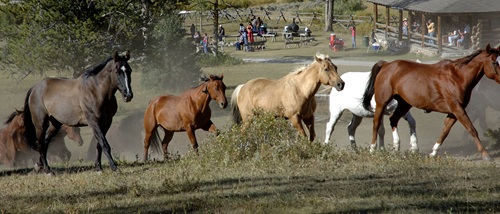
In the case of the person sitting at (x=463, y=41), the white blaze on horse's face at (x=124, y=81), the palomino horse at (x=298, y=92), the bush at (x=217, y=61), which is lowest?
the bush at (x=217, y=61)

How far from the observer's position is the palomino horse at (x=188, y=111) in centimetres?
1526

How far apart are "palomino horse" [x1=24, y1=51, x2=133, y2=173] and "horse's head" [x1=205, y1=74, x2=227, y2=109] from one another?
6.58ft

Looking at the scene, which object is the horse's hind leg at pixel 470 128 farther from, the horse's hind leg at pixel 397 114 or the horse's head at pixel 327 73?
the horse's head at pixel 327 73

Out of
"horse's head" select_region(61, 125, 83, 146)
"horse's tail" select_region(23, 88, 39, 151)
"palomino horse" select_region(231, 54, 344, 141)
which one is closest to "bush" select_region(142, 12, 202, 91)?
"horse's head" select_region(61, 125, 83, 146)

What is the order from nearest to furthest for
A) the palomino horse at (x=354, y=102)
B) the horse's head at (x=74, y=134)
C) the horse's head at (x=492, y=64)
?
1. the horse's head at (x=492, y=64)
2. the palomino horse at (x=354, y=102)
3. the horse's head at (x=74, y=134)

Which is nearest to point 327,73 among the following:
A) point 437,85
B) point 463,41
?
point 437,85

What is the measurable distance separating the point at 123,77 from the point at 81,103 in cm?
98

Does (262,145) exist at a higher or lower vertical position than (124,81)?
lower

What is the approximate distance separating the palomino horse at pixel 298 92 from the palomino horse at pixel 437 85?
105cm

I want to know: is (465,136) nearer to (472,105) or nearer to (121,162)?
(472,105)

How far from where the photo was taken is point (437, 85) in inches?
549

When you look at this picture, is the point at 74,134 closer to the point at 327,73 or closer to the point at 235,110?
the point at 235,110

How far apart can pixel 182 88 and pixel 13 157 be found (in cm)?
1431

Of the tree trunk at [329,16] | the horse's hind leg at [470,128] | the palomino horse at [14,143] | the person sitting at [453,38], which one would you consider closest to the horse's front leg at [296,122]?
the horse's hind leg at [470,128]
